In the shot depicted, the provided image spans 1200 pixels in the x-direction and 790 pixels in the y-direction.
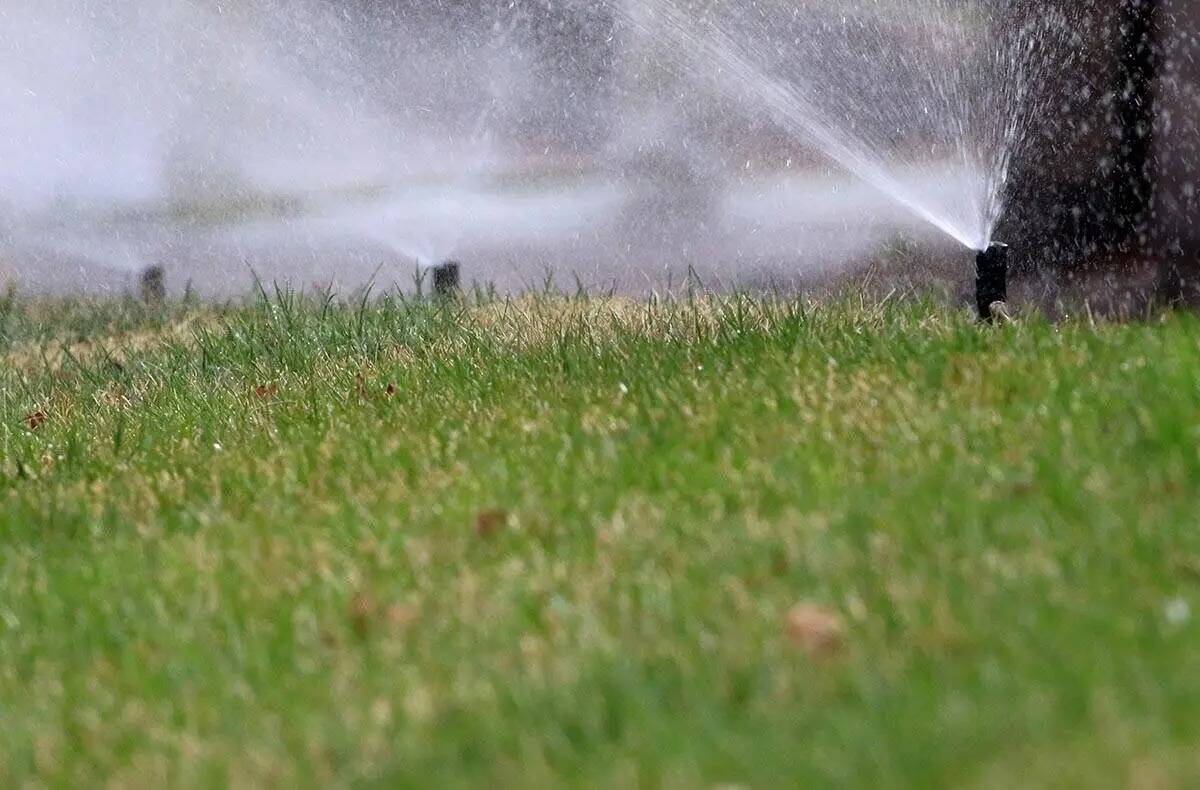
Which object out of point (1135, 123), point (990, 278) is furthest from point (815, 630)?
point (1135, 123)

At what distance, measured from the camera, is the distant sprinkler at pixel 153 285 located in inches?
495

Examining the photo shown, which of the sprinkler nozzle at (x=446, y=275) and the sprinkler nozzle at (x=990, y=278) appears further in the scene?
the sprinkler nozzle at (x=446, y=275)

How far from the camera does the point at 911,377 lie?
14.6 ft

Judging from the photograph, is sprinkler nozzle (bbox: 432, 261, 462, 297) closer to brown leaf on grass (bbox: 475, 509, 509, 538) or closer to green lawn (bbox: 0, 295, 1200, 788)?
green lawn (bbox: 0, 295, 1200, 788)

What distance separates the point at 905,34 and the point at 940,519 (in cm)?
619

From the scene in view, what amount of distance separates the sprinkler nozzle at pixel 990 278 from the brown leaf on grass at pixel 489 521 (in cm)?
324

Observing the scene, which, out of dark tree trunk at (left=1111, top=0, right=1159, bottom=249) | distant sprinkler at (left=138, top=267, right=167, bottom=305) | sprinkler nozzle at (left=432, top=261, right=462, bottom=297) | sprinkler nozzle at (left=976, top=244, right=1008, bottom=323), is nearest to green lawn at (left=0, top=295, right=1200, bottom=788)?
sprinkler nozzle at (left=976, top=244, right=1008, bottom=323)

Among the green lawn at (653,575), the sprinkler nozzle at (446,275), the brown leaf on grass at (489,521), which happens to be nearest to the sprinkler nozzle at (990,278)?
the green lawn at (653,575)

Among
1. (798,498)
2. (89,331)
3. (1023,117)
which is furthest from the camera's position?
(89,331)

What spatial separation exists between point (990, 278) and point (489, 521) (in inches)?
134

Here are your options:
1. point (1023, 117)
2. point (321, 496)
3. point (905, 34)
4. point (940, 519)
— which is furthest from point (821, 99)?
point (940, 519)

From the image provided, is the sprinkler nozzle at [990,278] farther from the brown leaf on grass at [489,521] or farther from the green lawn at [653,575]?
the brown leaf on grass at [489,521]

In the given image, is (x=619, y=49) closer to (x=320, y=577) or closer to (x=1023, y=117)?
(x=1023, y=117)

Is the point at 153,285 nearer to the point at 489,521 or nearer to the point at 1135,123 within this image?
the point at 1135,123
